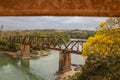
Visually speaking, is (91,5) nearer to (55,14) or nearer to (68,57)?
(55,14)

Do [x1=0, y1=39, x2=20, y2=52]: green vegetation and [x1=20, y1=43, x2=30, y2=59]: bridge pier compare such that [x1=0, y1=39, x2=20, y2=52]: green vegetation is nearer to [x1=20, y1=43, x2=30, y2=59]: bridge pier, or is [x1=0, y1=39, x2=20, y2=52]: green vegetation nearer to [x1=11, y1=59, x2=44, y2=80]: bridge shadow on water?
[x1=20, y1=43, x2=30, y2=59]: bridge pier

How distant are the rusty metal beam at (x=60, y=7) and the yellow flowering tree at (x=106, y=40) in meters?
11.4

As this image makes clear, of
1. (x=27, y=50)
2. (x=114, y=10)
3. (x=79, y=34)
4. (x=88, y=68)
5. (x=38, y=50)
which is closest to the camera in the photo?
(x=114, y=10)

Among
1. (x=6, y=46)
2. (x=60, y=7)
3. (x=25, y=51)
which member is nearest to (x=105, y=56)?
(x=60, y=7)

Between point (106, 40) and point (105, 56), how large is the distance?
0.92 m

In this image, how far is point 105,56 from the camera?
14781 mm

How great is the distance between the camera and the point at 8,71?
3102 centimetres

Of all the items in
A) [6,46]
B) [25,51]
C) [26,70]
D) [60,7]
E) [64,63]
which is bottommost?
[26,70]

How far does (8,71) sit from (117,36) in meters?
19.6

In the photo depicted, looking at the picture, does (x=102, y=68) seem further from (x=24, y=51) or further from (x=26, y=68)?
(x=24, y=51)

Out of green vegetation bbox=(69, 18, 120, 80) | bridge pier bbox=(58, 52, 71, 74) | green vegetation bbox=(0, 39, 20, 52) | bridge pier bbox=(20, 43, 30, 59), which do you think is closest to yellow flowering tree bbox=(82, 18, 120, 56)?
green vegetation bbox=(69, 18, 120, 80)

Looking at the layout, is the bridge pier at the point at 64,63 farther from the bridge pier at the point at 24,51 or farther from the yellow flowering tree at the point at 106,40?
the yellow flowering tree at the point at 106,40

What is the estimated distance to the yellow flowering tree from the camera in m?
14.4

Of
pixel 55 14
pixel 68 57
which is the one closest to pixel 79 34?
pixel 68 57
